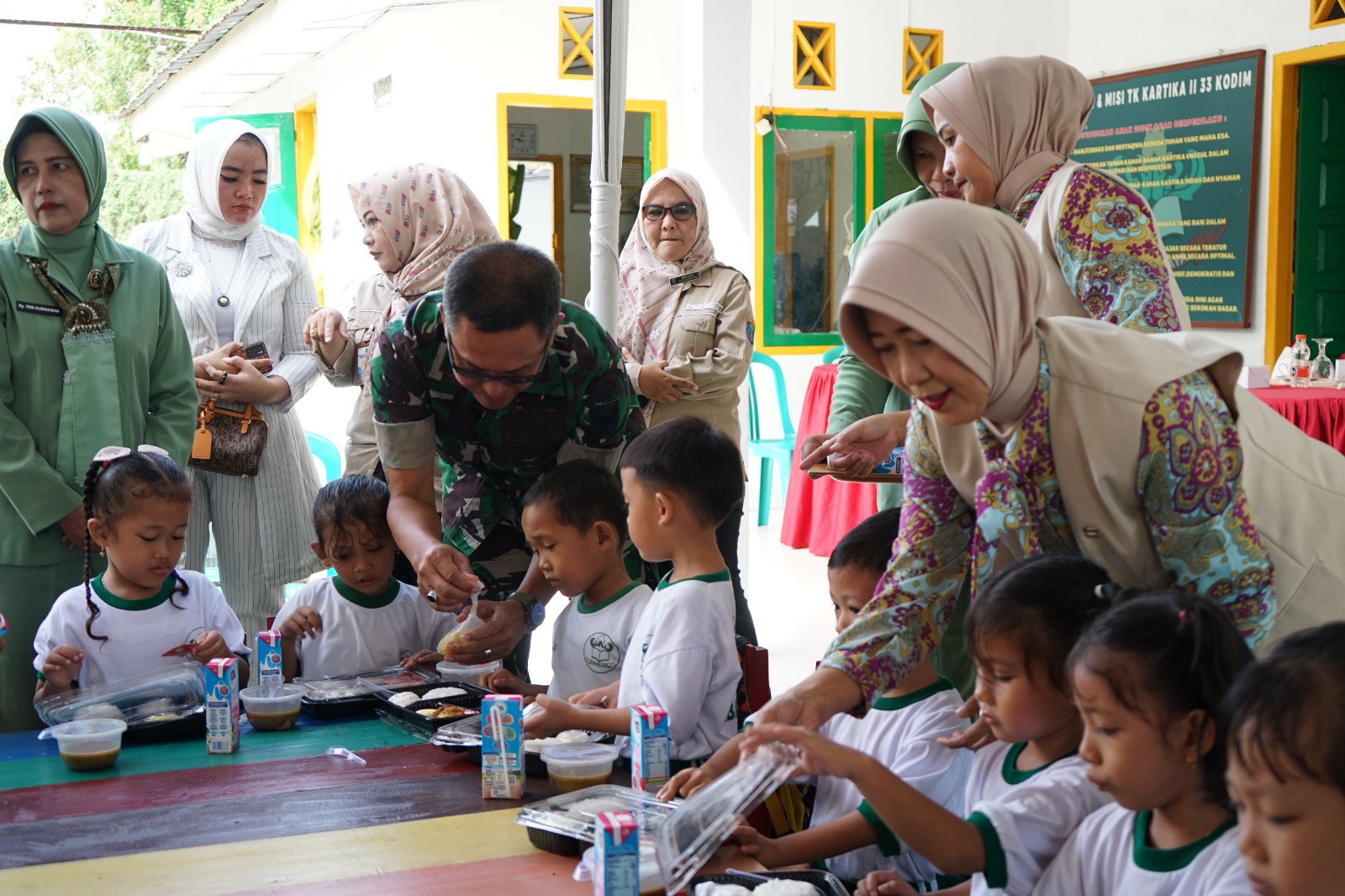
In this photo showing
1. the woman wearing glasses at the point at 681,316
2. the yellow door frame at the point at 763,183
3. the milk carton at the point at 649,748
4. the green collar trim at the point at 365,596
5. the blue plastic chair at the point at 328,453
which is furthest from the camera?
the yellow door frame at the point at 763,183

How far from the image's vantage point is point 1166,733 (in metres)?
1.43

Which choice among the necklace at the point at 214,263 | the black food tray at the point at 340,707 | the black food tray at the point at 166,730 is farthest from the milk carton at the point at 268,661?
the necklace at the point at 214,263

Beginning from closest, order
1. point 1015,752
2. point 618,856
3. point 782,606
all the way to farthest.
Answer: point 618,856 → point 1015,752 → point 782,606

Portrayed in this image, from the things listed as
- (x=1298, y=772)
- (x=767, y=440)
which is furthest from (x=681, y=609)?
(x=767, y=440)

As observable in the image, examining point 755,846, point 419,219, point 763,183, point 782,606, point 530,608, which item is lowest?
point 782,606

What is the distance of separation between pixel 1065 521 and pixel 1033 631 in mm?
168

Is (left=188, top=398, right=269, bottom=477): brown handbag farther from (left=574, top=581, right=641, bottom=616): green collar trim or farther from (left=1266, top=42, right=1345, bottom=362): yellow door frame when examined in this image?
(left=1266, top=42, right=1345, bottom=362): yellow door frame

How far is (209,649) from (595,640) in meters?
0.82

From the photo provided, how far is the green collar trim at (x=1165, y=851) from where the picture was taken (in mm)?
1410

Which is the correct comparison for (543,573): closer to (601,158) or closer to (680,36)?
(601,158)

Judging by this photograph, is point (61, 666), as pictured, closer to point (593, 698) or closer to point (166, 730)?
point (166, 730)

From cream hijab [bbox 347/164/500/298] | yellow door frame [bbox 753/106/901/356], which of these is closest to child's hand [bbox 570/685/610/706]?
cream hijab [bbox 347/164/500/298]

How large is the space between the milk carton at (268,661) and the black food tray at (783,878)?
1.27 metres

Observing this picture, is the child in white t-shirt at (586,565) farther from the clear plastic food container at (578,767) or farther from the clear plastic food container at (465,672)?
the clear plastic food container at (578,767)
